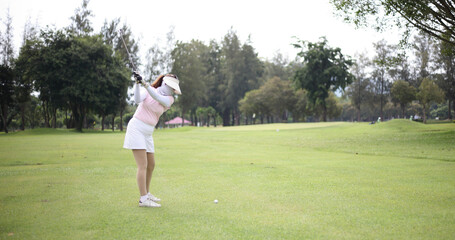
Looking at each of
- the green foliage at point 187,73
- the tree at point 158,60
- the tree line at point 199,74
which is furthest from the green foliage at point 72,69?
the green foliage at point 187,73

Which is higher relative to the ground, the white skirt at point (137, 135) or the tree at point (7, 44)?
the tree at point (7, 44)

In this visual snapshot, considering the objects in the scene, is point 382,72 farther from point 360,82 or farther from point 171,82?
point 171,82

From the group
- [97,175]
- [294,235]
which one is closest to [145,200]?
[294,235]

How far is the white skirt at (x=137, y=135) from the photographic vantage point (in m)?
6.54

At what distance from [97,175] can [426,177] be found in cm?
930

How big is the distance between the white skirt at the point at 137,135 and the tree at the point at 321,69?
6082cm

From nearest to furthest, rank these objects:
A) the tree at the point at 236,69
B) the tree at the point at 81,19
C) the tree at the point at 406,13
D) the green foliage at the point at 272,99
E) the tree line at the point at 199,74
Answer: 1. the tree at the point at 406,13
2. the tree line at the point at 199,74
3. the tree at the point at 81,19
4. the green foliage at the point at 272,99
5. the tree at the point at 236,69

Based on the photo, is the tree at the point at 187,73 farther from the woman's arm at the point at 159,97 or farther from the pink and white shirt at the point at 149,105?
the woman's arm at the point at 159,97

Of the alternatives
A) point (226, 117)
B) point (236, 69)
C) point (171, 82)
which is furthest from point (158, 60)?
point (171, 82)

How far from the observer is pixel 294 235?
463 cm

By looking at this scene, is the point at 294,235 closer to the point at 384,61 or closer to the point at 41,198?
the point at 41,198

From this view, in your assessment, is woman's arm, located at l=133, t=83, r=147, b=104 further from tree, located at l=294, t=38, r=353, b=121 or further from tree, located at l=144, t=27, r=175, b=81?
tree, located at l=144, t=27, r=175, b=81

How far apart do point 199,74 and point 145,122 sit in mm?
73278

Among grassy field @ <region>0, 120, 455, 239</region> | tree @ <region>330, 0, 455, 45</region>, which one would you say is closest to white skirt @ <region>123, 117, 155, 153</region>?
grassy field @ <region>0, 120, 455, 239</region>
